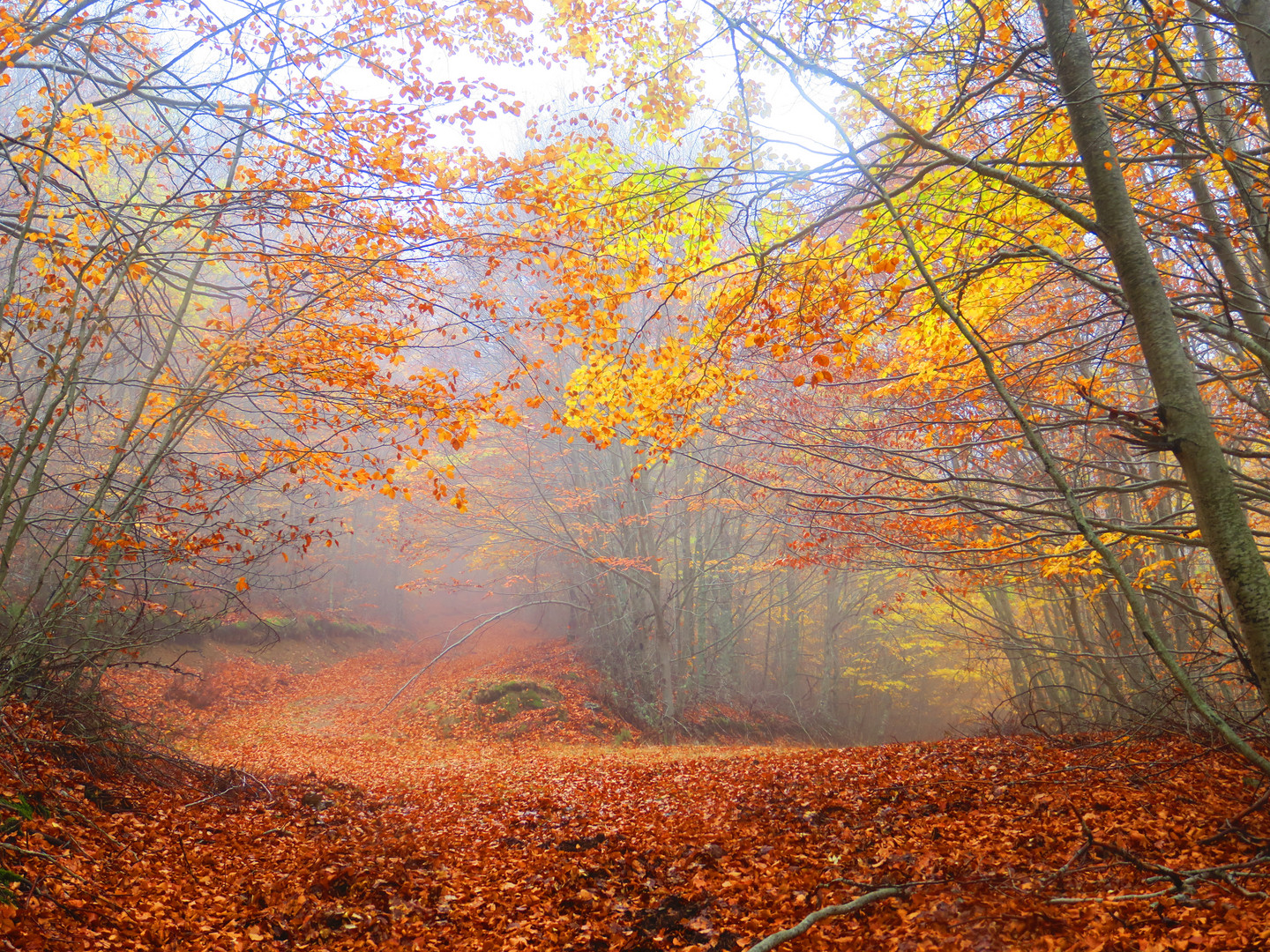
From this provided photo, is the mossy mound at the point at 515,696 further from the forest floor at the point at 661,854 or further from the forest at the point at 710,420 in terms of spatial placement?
the forest floor at the point at 661,854

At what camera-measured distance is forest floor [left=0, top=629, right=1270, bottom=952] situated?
310 cm

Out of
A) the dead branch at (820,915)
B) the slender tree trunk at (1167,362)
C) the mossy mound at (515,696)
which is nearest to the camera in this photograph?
the slender tree trunk at (1167,362)

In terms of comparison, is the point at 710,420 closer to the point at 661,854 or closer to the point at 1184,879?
the point at 661,854

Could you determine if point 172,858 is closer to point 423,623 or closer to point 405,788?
point 405,788

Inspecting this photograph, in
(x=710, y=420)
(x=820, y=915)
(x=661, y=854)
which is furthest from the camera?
(x=710, y=420)

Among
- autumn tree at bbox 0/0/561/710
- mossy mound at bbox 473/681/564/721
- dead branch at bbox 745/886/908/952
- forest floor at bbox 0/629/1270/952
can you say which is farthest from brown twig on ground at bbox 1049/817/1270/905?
mossy mound at bbox 473/681/564/721

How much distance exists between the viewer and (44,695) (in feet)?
17.6

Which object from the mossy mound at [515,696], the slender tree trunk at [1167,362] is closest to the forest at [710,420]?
the slender tree trunk at [1167,362]

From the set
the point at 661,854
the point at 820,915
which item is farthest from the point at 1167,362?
the point at 661,854

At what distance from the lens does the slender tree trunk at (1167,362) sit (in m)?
2.73

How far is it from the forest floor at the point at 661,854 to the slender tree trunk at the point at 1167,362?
1.21 m

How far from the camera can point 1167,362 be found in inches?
118

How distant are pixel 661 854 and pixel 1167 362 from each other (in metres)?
4.29

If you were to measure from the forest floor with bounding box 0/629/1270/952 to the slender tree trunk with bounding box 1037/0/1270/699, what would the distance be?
3.98 ft
